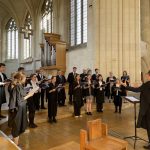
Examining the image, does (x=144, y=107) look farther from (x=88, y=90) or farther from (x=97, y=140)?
(x=88, y=90)

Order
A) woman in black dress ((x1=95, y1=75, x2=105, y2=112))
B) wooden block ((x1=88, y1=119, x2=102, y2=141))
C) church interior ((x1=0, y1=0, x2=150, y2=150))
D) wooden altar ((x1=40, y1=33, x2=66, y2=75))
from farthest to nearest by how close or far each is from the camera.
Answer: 1. wooden altar ((x1=40, y1=33, x2=66, y2=75))
2. woman in black dress ((x1=95, y1=75, x2=105, y2=112))
3. church interior ((x1=0, y1=0, x2=150, y2=150))
4. wooden block ((x1=88, y1=119, x2=102, y2=141))

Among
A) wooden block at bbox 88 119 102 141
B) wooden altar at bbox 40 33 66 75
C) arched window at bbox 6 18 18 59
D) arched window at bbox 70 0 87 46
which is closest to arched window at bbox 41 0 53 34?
arched window at bbox 70 0 87 46

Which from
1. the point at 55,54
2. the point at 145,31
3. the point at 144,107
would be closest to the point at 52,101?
the point at 144,107

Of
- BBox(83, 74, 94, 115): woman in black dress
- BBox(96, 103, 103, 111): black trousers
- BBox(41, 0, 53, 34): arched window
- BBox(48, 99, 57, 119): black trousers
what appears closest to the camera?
BBox(48, 99, 57, 119): black trousers

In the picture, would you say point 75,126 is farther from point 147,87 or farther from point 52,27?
point 52,27

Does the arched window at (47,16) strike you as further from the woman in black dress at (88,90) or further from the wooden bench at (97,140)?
the wooden bench at (97,140)

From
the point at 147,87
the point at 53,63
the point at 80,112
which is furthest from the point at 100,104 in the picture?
the point at 53,63

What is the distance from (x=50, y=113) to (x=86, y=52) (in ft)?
18.7

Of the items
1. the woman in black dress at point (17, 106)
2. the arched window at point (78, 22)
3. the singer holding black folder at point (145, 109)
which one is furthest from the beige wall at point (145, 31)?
the woman in black dress at point (17, 106)

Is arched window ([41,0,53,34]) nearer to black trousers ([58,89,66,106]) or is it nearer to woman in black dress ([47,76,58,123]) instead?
black trousers ([58,89,66,106])

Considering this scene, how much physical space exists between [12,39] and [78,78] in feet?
51.5

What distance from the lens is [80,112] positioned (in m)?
7.98

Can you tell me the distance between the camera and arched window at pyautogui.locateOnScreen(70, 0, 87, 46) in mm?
12930

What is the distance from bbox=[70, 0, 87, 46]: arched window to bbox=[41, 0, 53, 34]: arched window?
246cm
